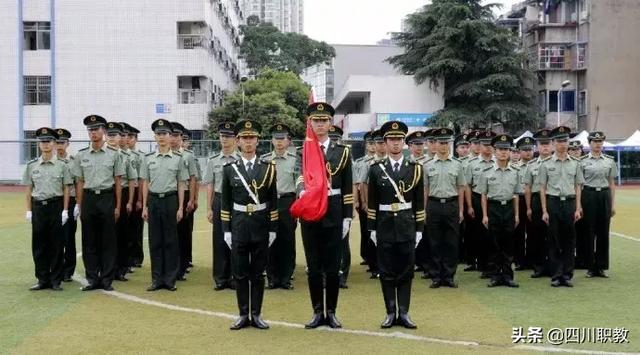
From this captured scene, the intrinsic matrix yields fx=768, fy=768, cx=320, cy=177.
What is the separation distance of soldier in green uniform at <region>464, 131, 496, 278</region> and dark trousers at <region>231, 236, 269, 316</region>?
366cm

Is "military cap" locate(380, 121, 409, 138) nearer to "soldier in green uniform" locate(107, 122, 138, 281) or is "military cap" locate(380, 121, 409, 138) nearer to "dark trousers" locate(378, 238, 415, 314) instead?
"dark trousers" locate(378, 238, 415, 314)

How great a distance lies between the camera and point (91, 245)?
30.3 feet

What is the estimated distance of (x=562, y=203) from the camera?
9406 millimetres

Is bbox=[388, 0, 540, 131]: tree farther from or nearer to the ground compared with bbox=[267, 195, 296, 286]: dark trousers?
farther from the ground

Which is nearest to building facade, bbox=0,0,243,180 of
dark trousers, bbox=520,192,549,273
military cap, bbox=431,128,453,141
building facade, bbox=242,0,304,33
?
dark trousers, bbox=520,192,549,273

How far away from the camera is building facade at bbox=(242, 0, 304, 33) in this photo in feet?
455

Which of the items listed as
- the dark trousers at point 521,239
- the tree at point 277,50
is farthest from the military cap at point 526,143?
the tree at point 277,50

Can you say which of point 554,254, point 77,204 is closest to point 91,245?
point 77,204

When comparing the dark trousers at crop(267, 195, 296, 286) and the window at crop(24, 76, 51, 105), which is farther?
the window at crop(24, 76, 51, 105)

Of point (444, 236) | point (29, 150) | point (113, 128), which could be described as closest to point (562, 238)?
point (444, 236)

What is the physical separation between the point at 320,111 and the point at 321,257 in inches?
52.7

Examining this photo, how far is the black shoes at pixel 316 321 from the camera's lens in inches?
277

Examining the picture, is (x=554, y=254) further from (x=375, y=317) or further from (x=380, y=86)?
(x=380, y=86)

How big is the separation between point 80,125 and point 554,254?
28621mm
